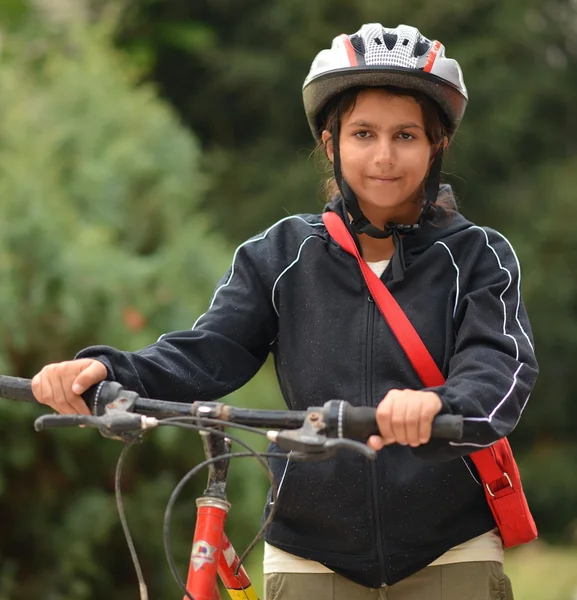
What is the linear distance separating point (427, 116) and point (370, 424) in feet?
3.79

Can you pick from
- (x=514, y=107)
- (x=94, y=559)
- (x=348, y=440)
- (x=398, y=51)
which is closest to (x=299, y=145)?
(x=514, y=107)

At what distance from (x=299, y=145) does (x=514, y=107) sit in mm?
2635

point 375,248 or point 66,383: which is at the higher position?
point 375,248

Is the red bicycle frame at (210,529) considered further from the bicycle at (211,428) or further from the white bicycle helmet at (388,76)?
the white bicycle helmet at (388,76)

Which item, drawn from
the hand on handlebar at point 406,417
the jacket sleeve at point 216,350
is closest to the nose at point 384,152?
the jacket sleeve at point 216,350

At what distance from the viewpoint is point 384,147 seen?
3.23m

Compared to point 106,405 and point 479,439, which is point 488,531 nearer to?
point 479,439

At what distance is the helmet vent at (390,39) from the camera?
3412mm

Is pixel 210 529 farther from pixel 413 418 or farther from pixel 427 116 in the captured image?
pixel 427 116

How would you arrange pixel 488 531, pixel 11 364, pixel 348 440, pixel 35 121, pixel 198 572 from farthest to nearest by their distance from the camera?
pixel 35 121 → pixel 11 364 → pixel 488 531 → pixel 198 572 → pixel 348 440

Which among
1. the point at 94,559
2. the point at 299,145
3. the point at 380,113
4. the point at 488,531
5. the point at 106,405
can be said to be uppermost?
the point at 299,145

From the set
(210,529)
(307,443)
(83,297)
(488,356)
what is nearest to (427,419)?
(307,443)

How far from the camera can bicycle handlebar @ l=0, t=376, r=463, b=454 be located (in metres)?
2.53

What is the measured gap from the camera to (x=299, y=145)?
1469 centimetres
